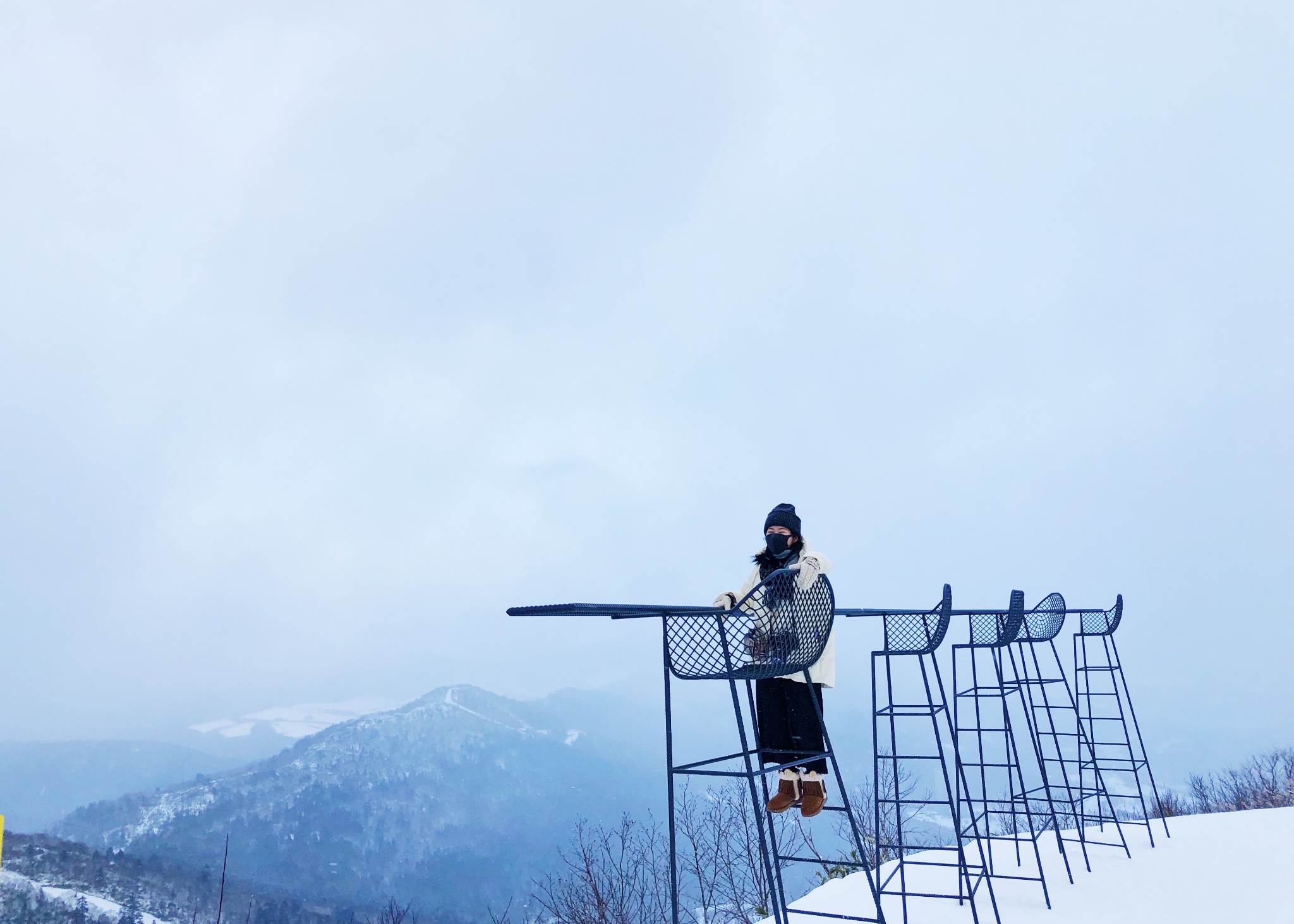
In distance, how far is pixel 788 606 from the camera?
293 centimetres

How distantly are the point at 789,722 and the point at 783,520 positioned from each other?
848 mm

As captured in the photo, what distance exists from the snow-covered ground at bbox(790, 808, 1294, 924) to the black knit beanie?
2.20 metres

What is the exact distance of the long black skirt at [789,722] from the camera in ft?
11.2

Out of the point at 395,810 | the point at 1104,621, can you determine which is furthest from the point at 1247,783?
the point at 395,810

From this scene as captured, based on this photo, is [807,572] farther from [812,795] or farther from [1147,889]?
[1147,889]

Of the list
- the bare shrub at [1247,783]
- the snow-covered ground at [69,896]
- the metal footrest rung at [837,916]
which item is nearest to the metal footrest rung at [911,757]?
the metal footrest rung at [837,916]

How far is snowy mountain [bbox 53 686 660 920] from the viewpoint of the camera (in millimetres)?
47062

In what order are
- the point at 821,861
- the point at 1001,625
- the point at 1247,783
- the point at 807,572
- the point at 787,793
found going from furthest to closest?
the point at 1247,783 → the point at 1001,625 → the point at 787,793 → the point at 807,572 → the point at 821,861

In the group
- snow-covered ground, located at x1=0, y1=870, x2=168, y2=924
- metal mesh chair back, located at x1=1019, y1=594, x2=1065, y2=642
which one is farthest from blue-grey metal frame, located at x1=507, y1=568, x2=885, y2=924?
snow-covered ground, located at x1=0, y1=870, x2=168, y2=924

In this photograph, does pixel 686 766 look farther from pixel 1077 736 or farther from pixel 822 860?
pixel 1077 736

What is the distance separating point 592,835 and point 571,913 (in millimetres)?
1976

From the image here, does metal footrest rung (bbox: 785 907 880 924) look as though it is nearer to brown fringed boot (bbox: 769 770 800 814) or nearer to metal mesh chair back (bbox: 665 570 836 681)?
brown fringed boot (bbox: 769 770 800 814)

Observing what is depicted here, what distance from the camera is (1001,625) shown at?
5.02m

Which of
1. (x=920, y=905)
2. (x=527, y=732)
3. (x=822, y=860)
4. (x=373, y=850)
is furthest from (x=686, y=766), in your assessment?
(x=527, y=732)
